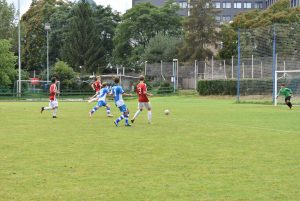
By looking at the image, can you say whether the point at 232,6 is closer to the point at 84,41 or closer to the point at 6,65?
the point at 84,41

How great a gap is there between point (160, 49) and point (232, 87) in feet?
112

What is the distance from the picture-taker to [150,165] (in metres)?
11.3

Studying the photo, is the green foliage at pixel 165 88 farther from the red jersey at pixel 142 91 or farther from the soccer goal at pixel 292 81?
the red jersey at pixel 142 91

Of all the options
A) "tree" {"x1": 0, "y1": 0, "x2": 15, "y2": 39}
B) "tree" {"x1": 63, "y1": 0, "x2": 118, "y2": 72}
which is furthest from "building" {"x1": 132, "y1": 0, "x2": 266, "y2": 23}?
"tree" {"x1": 0, "y1": 0, "x2": 15, "y2": 39}

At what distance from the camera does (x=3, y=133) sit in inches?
719

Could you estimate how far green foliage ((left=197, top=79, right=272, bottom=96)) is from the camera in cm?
4794

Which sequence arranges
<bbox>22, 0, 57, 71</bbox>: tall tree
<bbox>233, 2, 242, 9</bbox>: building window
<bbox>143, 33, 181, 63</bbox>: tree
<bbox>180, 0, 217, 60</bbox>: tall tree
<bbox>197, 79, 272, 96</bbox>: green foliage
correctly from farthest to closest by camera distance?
<bbox>233, 2, 242, 9</bbox>: building window < <bbox>22, 0, 57, 71</bbox>: tall tree < <bbox>143, 33, 181, 63</bbox>: tree < <bbox>180, 0, 217, 60</bbox>: tall tree < <bbox>197, 79, 272, 96</bbox>: green foliage

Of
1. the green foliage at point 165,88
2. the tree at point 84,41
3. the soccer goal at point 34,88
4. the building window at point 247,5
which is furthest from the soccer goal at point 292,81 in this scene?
the building window at point 247,5

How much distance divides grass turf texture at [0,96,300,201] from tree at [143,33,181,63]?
69962mm

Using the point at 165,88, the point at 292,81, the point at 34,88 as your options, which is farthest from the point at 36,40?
the point at 292,81

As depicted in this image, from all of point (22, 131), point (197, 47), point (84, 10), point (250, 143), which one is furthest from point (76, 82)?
point (250, 143)

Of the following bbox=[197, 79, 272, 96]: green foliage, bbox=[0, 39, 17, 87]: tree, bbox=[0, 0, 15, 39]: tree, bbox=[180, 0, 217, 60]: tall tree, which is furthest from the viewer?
bbox=[0, 0, 15, 39]: tree

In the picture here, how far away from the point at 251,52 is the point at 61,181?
45.1 metres

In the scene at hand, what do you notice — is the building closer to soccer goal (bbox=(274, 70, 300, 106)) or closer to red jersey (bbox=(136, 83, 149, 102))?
soccer goal (bbox=(274, 70, 300, 106))
